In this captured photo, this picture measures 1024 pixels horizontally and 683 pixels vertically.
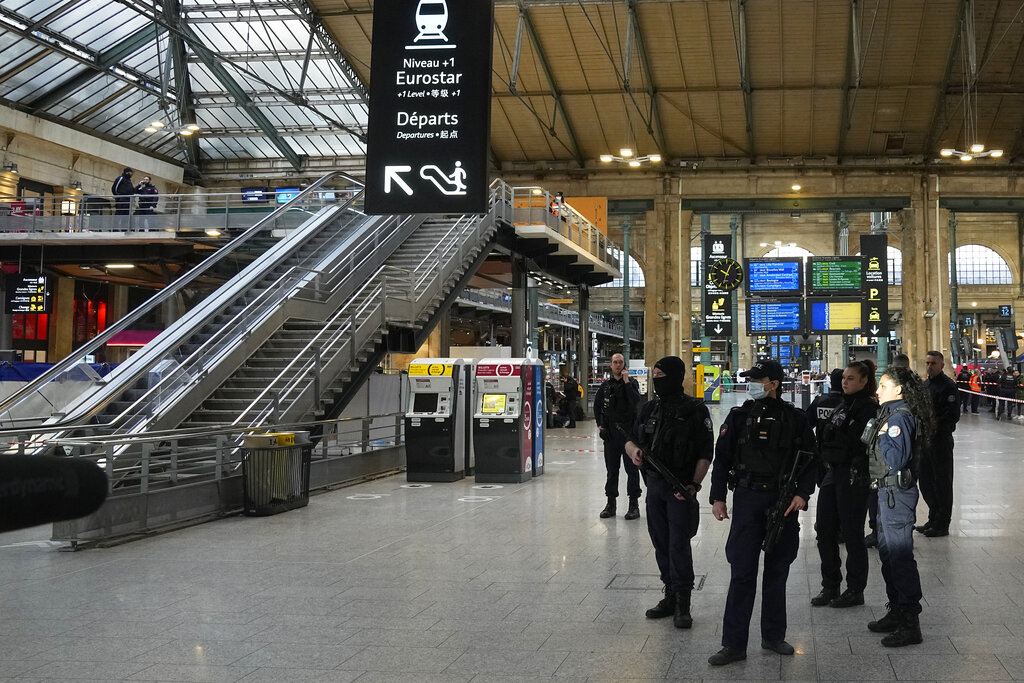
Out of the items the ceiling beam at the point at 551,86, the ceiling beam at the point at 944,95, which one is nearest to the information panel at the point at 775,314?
the ceiling beam at the point at 944,95

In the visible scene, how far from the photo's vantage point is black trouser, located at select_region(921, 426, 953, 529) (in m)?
9.73

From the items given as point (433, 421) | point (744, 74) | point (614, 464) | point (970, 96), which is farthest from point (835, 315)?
point (614, 464)

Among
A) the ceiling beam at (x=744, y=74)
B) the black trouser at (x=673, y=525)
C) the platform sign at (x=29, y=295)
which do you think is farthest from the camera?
the ceiling beam at (x=744, y=74)

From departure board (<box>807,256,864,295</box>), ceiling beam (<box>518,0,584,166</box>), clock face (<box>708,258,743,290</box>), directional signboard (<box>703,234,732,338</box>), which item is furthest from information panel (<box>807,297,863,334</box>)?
ceiling beam (<box>518,0,584,166</box>)

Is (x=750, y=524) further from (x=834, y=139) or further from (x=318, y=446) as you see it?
(x=834, y=139)

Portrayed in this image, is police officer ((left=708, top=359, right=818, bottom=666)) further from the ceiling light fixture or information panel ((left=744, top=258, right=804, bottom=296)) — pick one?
the ceiling light fixture

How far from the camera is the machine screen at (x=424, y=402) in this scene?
15539mm

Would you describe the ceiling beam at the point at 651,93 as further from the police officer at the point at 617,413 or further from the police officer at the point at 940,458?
the police officer at the point at 940,458

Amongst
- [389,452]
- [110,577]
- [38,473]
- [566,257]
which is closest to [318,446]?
[389,452]

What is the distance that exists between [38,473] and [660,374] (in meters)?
5.57

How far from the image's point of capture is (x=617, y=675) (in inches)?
207

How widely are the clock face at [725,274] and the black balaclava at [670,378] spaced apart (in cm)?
2800

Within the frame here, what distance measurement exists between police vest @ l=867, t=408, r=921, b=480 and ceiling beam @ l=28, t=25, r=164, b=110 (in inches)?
1379

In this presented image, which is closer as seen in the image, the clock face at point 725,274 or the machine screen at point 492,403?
the machine screen at point 492,403
